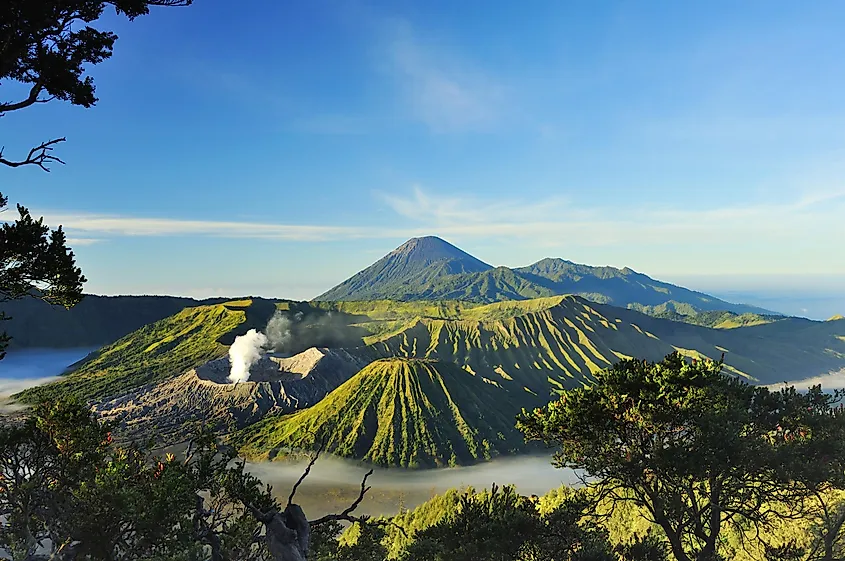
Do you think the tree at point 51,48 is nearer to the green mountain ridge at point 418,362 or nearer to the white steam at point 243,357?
the green mountain ridge at point 418,362

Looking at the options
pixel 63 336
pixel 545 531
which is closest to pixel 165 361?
pixel 63 336

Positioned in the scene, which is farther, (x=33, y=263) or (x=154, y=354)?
(x=154, y=354)

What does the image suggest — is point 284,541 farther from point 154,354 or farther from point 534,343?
point 534,343

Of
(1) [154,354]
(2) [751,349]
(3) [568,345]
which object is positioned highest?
(3) [568,345]

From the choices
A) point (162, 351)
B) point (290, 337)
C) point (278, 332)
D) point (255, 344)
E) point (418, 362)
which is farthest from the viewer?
point (278, 332)

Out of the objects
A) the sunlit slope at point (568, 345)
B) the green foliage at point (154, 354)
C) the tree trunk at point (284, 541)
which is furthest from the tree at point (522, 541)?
the green foliage at point (154, 354)

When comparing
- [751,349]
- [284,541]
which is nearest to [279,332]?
[284,541]
